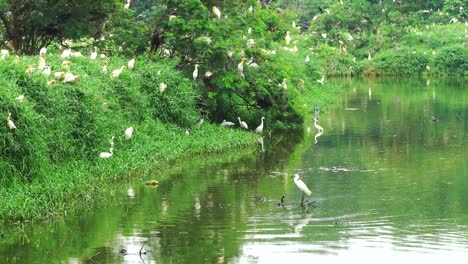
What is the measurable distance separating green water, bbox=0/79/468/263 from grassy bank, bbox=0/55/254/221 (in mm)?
391

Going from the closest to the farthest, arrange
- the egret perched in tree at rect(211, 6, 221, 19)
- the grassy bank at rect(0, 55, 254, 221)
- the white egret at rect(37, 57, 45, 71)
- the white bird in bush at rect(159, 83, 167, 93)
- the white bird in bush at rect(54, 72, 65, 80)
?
the grassy bank at rect(0, 55, 254, 221)
the white bird in bush at rect(54, 72, 65, 80)
the white egret at rect(37, 57, 45, 71)
the white bird in bush at rect(159, 83, 167, 93)
the egret perched in tree at rect(211, 6, 221, 19)

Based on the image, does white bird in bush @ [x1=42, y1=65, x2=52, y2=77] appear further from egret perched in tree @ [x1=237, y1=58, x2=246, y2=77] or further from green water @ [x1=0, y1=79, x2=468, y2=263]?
egret perched in tree @ [x1=237, y1=58, x2=246, y2=77]

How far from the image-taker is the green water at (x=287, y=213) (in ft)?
38.1

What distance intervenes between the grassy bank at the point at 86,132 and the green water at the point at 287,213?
0.39m

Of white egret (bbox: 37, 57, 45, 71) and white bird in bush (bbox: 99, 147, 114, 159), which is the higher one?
white egret (bbox: 37, 57, 45, 71)

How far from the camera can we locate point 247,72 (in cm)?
2164

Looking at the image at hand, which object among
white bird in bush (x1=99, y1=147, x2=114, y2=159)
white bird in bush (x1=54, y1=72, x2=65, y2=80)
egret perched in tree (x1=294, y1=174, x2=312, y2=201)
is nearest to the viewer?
egret perched in tree (x1=294, y1=174, x2=312, y2=201)

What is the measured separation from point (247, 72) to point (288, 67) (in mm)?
1930

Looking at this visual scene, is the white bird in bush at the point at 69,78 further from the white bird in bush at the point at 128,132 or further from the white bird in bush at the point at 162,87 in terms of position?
the white bird in bush at the point at 162,87

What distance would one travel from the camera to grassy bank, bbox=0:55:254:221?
13.7 metres

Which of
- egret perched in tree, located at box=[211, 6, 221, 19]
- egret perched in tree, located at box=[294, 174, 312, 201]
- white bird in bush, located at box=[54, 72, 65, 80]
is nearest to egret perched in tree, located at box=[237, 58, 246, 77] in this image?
→ egret perched in tree, located at box=[211, 6, 221, 19]

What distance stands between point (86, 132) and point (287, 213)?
4.14 meters

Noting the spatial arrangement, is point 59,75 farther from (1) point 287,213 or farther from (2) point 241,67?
(2) point 241,67

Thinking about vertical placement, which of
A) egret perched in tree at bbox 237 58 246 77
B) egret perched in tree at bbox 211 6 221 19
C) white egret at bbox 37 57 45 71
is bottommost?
egret perched in tree at bbox 237 58 246 77
